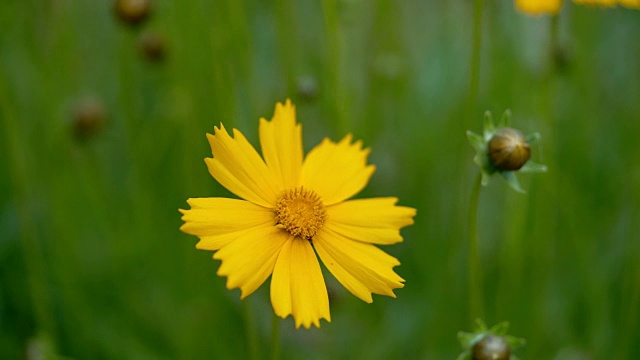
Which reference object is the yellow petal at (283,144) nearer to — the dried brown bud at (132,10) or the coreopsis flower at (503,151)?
the coreopsis flower at (503,151)

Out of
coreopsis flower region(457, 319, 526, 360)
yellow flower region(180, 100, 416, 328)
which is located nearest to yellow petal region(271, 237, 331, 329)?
yellow flower region(180, 100, 416, 328)

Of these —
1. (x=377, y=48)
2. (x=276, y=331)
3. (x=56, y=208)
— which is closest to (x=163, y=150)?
(x=56, y=208)

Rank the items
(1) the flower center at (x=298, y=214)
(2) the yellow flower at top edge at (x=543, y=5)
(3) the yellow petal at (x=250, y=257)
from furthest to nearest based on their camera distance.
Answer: (2) the yellow flower at top edge at (x=543, y=5)
(1) the flower center at (x=298, y=214)
(3) the yellow petal at (x=250, y=257)

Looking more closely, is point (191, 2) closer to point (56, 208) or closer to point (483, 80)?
point (56, 208)

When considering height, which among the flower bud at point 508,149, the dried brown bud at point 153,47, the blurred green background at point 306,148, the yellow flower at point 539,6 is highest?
the yellow flower at point 539,6

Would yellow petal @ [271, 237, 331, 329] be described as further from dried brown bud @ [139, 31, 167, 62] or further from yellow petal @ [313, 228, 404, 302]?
dried brown bud @ [139, 31, 167, 62]

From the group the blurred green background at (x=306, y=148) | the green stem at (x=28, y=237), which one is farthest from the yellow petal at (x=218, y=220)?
the green stem at (x=28, y=237)
